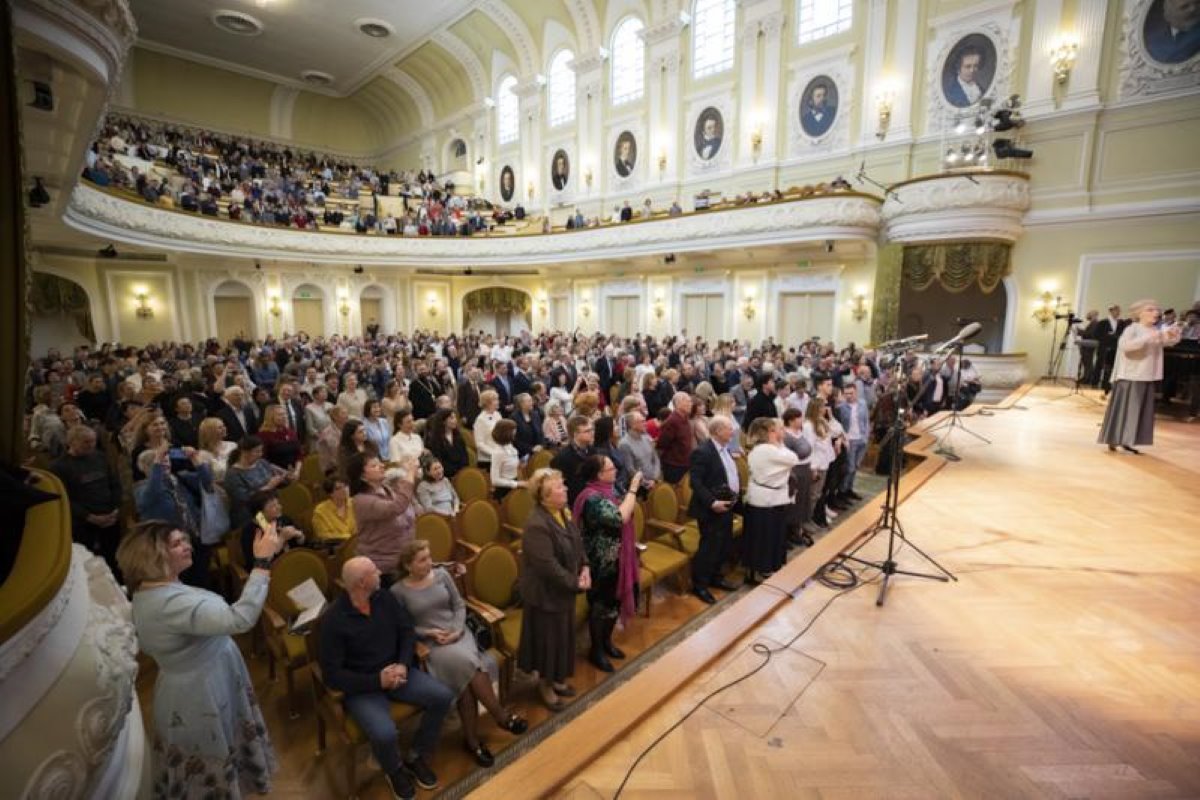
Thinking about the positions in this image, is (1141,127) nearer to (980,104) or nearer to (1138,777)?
(980,104)

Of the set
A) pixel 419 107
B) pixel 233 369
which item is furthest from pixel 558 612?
pixel 419 107

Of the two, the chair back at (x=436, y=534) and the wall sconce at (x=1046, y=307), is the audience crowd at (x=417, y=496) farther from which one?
the wall sconce at (x=1046, y=307)

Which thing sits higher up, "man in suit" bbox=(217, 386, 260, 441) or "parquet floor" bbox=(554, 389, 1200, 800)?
"man in suit" bbox=(217, 386, 260, 441)

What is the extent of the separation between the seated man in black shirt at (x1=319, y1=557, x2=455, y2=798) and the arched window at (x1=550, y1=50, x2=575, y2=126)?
861 inches

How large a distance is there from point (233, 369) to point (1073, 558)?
31.8 ft

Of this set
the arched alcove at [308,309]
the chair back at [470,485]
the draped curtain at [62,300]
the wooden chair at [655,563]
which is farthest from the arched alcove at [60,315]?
the wooden chair at [655,563]

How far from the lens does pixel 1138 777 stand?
2.00 metres

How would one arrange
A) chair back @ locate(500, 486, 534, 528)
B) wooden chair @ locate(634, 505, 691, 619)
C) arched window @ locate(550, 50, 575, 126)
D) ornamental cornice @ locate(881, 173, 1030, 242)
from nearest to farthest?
wooden chair @ locate(634, 505, 691, 619) → chair back @ locate(500, 486, 534, 528) → ornamental cornice @ locate(881, 173, 1030, 242) → arched window @ locate(550, 50, 575, 126)

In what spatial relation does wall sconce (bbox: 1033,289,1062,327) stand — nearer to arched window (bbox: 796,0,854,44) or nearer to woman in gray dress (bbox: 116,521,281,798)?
arched window (bbox: 796,0,854,44)

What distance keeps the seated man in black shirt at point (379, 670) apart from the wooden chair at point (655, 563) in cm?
165

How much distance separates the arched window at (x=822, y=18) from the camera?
14.4m

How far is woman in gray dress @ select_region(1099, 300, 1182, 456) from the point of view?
17.9 feet

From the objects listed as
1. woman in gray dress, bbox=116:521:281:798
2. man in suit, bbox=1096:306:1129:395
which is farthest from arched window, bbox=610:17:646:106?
woman in gray dress, bbox=116:521:281:798

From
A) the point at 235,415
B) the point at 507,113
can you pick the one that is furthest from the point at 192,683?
the point at 507,113
